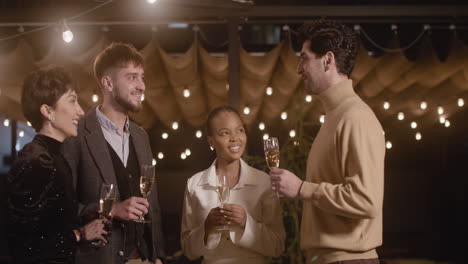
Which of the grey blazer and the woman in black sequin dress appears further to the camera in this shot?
the grey blazer

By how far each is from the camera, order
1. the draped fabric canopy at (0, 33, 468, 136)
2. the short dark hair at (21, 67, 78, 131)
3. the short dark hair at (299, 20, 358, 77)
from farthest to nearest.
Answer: the draped fabric canopy at (0, 33, 468, 136), the short dark hair at (21, 67, 78, 131), the short dark hair at (299, 20, 358, 77)

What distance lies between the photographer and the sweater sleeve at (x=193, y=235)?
10.4 ft

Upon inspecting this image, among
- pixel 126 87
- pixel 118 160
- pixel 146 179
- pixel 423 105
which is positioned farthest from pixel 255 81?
pixel 146 179

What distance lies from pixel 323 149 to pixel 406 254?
615 cm

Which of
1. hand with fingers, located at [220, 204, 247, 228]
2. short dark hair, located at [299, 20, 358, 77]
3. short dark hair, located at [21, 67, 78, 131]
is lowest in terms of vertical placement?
hand with fingers, located at [220, 204, 247, 228]

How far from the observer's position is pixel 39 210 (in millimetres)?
2691

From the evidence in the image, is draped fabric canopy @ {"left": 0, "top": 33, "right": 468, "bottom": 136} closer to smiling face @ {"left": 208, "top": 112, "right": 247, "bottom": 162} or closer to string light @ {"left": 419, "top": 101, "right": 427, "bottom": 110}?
string light @ {"left": 419, "top": 101, "right": 427, "bottom": 110}

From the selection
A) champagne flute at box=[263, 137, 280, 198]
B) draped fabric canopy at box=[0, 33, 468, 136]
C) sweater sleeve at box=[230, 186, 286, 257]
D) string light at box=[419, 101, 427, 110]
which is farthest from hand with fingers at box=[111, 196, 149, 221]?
string light at box=[419, 101, 427, 110]

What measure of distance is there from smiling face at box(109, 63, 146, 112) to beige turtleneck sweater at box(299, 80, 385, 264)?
109 centimetres

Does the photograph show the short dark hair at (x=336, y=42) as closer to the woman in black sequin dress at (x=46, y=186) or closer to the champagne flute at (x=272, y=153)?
the champagne flute at (x=272, y=153)

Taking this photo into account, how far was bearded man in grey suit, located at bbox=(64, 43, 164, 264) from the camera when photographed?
3.06 meters

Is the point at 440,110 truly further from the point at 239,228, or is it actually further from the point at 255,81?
the point at 239,228

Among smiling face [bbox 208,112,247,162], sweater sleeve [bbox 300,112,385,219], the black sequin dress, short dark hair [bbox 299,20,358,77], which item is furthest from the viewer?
smiling face [bbox 208,112,247,162]

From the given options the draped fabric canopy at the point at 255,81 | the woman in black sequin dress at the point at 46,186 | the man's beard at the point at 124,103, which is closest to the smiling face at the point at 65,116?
the woman in black sequin dress at the point at 46,186
